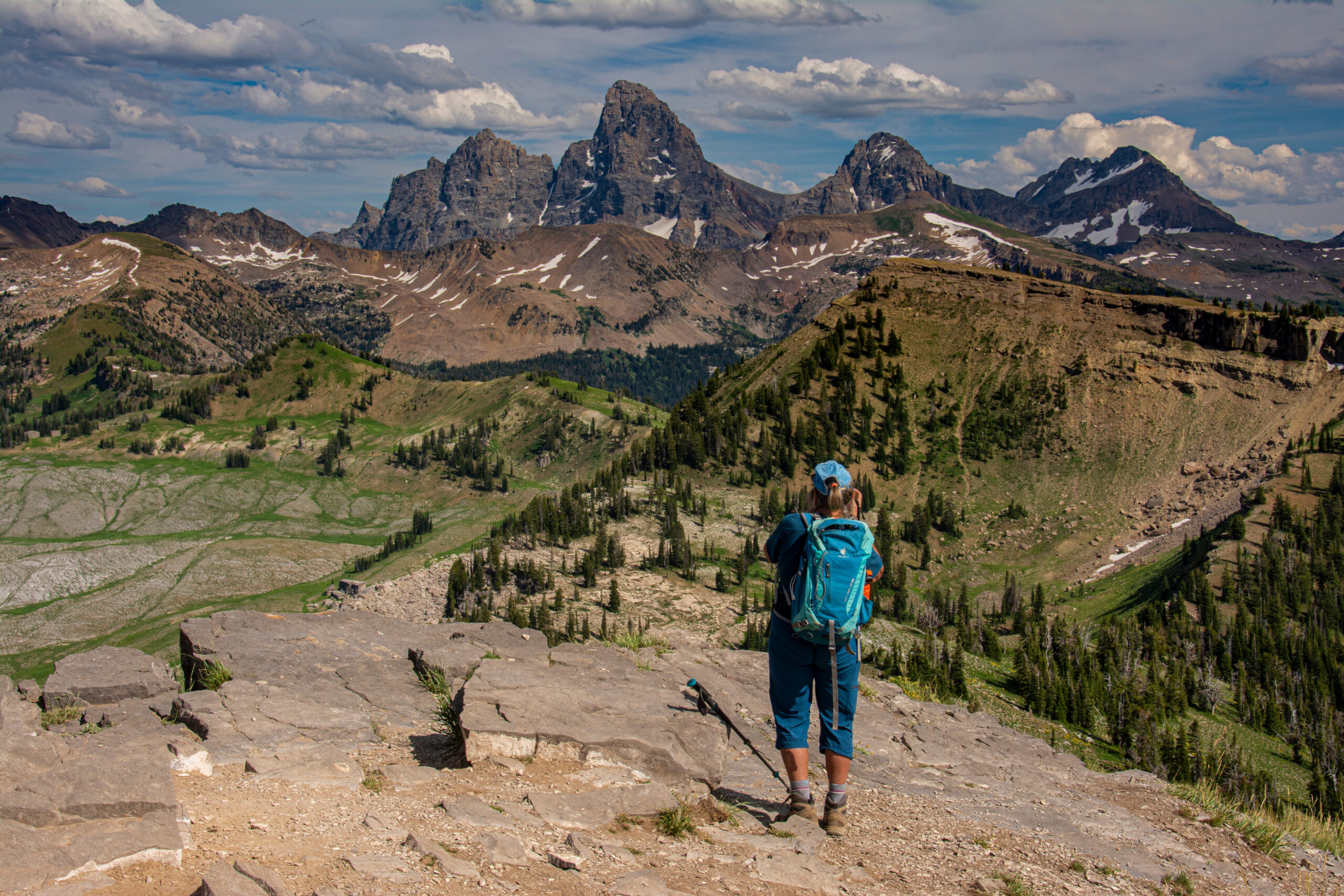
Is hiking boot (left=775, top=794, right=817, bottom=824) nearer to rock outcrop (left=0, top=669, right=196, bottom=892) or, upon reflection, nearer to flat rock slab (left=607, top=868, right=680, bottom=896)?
flat rock slab (left=607, top=868, right=680, bottom=896)

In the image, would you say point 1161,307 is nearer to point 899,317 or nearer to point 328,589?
point 899,317

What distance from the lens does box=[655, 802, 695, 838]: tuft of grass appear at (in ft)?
38.9

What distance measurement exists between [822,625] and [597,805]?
15.2 ft

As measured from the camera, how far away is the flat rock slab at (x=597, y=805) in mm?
11859

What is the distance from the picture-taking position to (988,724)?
2486 centimetres

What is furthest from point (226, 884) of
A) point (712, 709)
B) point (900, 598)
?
point (900, 598)

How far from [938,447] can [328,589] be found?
11646cm

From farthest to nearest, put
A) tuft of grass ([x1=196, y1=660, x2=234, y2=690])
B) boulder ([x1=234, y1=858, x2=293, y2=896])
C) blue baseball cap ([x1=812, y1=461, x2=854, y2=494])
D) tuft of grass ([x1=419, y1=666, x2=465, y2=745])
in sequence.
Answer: tuft of grass ([x1=196, y1=660, x2=234, y2=690]) → tuft of grass ([x1=419, y1=666, x2=465, y2=745]) → blue baseball cap ([x1=812, y1=461, x2=854, y2=494]) → boulder ([x1=234, y1=858, x2=293, y2=896])

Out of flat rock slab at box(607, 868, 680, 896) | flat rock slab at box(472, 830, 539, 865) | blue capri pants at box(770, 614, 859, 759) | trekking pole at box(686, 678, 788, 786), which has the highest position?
blue capri pants at box(770, 614, 859, 759)

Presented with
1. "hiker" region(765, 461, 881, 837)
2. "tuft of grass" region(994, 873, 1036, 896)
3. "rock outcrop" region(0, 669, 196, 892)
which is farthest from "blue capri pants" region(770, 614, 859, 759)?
"rock outcrop" region(0, 669, 196, 892)

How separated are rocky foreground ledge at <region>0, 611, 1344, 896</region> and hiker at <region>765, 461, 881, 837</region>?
1.02 metres

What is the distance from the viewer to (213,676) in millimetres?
17938

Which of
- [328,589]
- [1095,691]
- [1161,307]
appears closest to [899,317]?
[1161,307]

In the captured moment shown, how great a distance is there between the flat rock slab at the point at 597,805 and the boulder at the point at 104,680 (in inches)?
416
